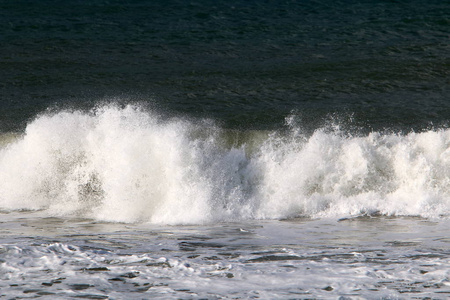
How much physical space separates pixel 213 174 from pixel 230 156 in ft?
1.93

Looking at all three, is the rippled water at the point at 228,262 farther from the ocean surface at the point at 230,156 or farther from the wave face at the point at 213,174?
the wave face at the point at 213,174

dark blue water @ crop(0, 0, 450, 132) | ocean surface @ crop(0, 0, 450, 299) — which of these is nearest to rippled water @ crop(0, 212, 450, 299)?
ocean surface @ crop(0, 0, 450, 299)

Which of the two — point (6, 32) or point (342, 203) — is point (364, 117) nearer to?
point (342, 203)

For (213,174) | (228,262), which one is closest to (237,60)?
(213,174)

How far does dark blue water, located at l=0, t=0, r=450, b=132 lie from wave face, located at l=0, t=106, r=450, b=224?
8.26ft

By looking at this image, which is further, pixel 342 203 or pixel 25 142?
pixel 25 142

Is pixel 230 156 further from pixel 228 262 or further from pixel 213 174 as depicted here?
pixel 228 262

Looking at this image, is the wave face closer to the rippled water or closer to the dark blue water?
the rippled water

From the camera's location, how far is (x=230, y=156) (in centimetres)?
999

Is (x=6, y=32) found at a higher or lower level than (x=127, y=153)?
higher

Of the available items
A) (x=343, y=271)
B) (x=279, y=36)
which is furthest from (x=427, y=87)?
(x=343, y=271)

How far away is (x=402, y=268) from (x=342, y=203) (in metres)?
3.66

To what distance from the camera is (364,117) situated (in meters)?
13.1

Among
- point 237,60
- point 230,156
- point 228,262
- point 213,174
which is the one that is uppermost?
point 237,60
